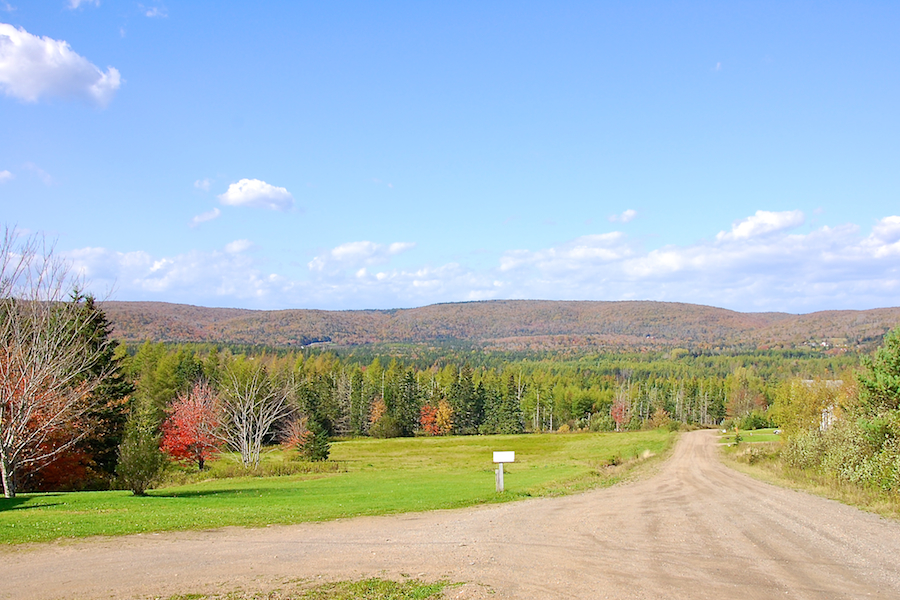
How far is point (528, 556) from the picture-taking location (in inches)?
465

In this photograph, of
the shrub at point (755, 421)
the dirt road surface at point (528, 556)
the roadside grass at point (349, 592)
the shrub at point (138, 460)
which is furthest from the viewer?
the shrub at point (755, 421)

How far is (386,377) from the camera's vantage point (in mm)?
117062

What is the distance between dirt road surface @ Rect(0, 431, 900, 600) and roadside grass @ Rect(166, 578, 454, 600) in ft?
1.35

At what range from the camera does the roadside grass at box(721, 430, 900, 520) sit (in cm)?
1969

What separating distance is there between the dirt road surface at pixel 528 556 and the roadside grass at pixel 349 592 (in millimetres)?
412

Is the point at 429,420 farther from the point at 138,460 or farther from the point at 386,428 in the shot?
the point at 138,460

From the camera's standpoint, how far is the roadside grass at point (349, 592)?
9148mm

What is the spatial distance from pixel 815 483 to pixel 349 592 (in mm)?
27180

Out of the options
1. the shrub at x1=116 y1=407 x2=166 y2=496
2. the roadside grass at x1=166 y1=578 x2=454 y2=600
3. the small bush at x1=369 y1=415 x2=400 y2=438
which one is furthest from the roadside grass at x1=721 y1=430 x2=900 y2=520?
the small bush at x1=369 y1=415 x2=400 y2=438

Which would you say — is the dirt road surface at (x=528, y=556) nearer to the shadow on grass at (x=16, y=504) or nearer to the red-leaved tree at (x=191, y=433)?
the shadow on grass at (x=16, y=504)

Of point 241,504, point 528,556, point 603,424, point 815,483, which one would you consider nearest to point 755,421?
point 603,424

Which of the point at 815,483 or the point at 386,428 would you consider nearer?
the point at 815,483

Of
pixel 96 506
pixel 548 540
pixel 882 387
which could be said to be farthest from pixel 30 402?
pixel 882 387

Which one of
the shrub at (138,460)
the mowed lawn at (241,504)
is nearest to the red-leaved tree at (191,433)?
the mowed lawn at (241,504)
